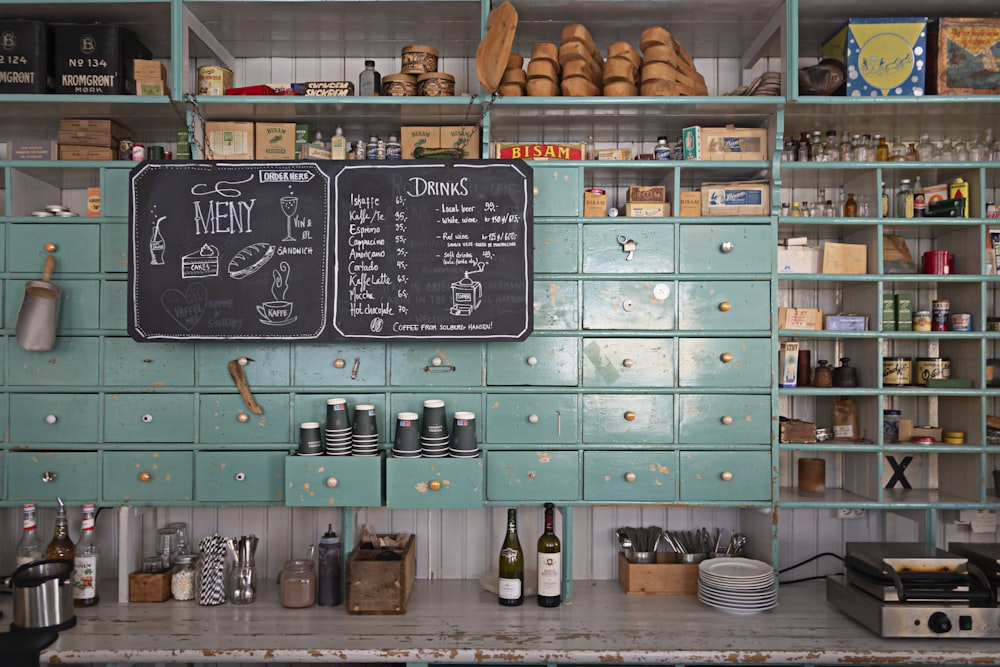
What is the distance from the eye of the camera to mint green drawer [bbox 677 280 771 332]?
9.91 ft

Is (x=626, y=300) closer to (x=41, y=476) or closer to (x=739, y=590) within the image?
(x=739, y=590)

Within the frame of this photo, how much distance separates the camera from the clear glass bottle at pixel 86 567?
296 cm

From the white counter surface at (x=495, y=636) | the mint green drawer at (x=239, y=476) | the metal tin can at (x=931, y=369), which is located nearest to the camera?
the white counter surface at (x=495, y=636)

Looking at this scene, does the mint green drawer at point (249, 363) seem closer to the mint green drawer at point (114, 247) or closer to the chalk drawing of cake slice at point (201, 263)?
the chalk drawing of cake slice at point (201, 263)

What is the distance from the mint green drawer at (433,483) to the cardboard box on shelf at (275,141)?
1390mm

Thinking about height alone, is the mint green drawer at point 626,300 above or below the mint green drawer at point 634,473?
above

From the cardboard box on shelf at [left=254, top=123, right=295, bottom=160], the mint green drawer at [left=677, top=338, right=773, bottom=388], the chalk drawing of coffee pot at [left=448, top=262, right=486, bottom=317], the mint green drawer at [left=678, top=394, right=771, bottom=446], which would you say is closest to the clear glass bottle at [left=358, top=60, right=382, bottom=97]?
the cardboard box on shelf at [left=254, top=123, right=295, bottom=160]

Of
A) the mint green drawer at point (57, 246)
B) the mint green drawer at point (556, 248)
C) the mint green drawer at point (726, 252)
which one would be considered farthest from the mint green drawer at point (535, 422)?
the mint green drawer at point (57, 246)

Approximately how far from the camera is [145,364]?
9.84 feet

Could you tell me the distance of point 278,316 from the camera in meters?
2.96

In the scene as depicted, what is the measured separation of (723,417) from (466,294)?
1.18 m

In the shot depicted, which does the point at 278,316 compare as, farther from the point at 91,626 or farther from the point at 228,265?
the point at 91,626

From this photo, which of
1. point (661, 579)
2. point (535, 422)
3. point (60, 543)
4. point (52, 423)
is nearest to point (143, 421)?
point (52, 423)

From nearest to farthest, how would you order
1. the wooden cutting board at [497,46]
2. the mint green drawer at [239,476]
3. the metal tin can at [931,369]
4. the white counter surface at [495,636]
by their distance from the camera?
the white counter surface at [495,636]
the wooden cutting board at [497,46]
the mint green drawer at [239,476]
the metal tin can at [931,369]
